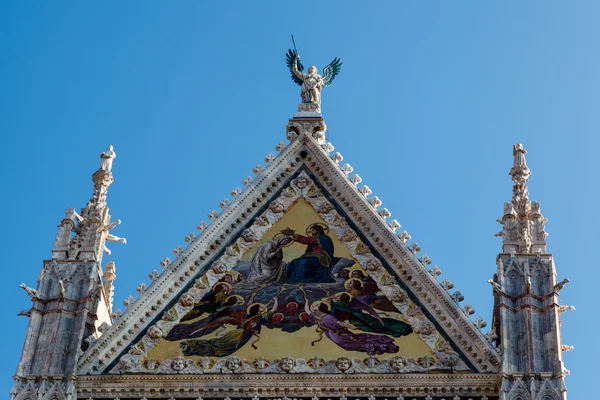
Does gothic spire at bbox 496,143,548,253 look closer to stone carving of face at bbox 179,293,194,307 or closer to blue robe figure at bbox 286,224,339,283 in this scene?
blue robe figure at bbox 286,224,339,283

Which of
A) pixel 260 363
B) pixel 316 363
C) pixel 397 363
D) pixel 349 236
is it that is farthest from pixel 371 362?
pixel 349 236

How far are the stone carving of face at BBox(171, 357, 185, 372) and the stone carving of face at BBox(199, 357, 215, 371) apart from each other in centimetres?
19

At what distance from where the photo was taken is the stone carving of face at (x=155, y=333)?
1906 centimetres

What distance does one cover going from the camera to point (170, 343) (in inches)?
749

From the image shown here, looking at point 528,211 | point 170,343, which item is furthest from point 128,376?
point 528,211

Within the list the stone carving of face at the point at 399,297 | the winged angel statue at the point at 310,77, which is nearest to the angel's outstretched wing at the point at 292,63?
the winged angel statue at the point at 310,77

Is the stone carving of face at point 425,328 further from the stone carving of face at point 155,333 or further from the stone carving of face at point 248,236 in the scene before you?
the stone carving of face at point 155,333

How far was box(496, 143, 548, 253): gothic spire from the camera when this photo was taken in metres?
19.5

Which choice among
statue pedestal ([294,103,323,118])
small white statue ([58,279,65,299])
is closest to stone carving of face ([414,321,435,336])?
statue pedestal ([294,103,323,118])

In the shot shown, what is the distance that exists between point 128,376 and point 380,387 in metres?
2.66

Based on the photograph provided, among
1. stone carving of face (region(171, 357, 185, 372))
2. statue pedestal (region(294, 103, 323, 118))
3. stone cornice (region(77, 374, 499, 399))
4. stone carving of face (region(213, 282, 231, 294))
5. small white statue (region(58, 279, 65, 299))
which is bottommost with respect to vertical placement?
stone cornice (region(77, 374, 499, 399))

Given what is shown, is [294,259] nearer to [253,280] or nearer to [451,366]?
[253,280]

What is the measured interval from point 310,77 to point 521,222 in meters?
3.60

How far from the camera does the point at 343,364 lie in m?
18.6
